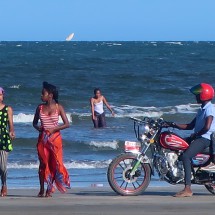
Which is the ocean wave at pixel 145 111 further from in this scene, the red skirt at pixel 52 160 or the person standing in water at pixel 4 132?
the red skirt at pixel 52 160

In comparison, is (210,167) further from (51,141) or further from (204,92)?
(51,141)

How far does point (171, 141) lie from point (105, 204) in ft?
3.93

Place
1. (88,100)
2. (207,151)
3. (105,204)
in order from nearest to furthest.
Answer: (105,204)
(207,151)
(88,100)

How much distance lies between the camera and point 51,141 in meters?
9.46

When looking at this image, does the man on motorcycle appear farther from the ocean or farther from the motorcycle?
the ocean

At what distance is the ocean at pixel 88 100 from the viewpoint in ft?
49.1

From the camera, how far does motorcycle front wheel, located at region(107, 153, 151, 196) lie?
9.61 metres

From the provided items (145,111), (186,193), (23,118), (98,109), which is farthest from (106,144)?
(145,111)

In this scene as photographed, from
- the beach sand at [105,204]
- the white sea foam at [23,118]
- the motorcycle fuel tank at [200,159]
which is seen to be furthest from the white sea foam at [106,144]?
the motorcycle fuel tank at [200,159]

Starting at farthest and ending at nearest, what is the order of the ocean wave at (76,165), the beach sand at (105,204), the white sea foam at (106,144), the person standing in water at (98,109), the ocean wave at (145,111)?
the ocean wave at (145,111)
the person standing in water at (98,109)
the white sea foam at (106,144)
the ocean wave at (76,165)
the beach sand at (105,204)

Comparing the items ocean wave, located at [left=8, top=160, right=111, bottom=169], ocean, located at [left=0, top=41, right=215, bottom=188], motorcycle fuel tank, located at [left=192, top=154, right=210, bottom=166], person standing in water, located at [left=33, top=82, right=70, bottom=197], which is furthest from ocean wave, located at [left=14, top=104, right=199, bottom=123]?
motorcycle fuel tank, located at [left=192, top=154, right=210, bottom=166]

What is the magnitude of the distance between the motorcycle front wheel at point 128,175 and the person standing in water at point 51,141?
0.54 metres

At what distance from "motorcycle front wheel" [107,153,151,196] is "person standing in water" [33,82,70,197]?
544 mm

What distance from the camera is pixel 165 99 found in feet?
112
